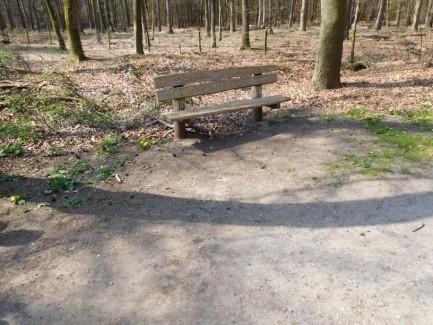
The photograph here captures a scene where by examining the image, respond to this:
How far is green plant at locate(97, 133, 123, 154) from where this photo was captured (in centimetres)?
621

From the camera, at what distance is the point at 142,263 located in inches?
141

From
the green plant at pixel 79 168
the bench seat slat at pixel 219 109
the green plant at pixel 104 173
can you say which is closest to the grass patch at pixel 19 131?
the green plant at pixel 79 168

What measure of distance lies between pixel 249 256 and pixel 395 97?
6.30 metres

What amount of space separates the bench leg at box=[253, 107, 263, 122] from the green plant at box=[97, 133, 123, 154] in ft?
8.75

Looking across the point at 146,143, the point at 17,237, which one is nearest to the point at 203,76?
the point at 146,143

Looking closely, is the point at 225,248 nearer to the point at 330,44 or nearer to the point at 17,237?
the point at 17,237

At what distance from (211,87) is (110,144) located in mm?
2194

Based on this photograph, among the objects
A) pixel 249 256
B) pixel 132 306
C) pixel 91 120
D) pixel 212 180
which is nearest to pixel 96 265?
pixel 132 306

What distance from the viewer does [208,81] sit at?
7168 millimetres

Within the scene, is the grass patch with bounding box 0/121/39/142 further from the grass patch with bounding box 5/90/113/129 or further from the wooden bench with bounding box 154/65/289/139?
the wooden bench with bounding box 154/65/289/139

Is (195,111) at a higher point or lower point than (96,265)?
higher

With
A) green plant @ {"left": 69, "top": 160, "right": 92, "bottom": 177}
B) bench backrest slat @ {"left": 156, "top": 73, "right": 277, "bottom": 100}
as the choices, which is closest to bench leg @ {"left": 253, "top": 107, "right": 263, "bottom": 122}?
bench backrest slat @ {"left": 156, "top": 73, "right": 277, "bottom": 100}

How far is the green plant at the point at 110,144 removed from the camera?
245 inches

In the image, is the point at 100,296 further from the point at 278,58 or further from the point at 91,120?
the point at 278,58
